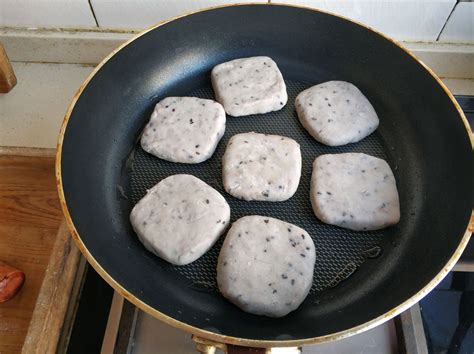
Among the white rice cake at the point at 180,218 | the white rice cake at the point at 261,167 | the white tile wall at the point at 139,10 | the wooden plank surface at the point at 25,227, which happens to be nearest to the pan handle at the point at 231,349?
the white rice cake at the point at 180,218

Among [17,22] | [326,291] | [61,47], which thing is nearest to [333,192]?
[326,291]

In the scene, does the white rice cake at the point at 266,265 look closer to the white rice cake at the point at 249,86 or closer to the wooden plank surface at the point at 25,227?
the white rice cake at the point at 249,86

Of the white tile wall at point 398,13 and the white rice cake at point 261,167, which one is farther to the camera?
the white tile wall at point 398,13

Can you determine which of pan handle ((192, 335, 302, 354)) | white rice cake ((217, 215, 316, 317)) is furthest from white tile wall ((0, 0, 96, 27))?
pan handle ((192, 335, 302, 354))

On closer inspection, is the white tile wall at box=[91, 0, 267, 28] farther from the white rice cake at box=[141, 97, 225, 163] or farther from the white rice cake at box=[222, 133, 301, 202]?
the white rice cake at box=[222, 133, 301, 202]

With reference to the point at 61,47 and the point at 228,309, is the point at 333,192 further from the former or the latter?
the point at 61,47

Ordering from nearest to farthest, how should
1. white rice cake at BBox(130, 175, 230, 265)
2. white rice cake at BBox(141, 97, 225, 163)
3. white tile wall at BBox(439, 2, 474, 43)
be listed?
white rice cake at BBox(130, 175, 230, 265) < white rice cake at BBox(141, 97, 225, 163) < white tile wall at BBox(439, 2, 474, 43)
